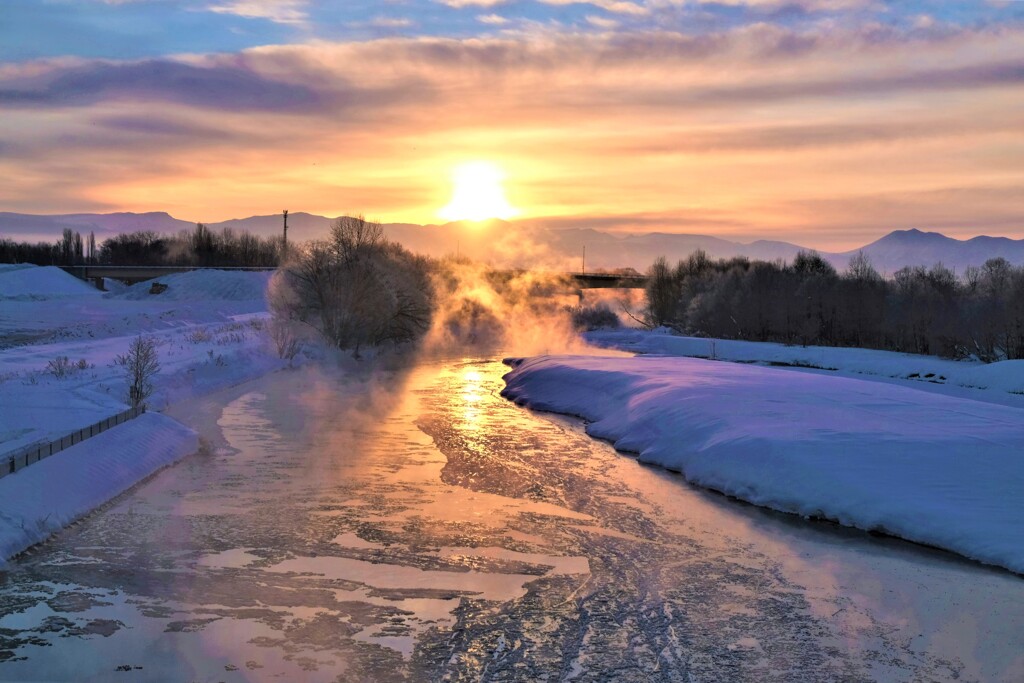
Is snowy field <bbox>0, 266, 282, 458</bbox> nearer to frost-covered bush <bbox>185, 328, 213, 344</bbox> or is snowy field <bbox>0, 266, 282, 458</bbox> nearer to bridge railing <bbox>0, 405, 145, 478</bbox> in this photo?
frost-covered bush <bbox>185, 328, 213, 344</bbox>

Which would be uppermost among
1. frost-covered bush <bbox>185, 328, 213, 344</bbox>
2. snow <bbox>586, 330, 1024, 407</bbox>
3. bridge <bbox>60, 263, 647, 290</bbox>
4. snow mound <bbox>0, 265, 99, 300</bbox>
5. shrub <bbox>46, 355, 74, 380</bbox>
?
bridge <bbox>60, 263, 647, 290</bbox>

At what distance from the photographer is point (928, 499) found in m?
17.7

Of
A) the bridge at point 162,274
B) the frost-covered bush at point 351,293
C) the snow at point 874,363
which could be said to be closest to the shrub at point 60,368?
the frost-covered bush at point 351,293

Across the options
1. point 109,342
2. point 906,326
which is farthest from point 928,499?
point 906,326

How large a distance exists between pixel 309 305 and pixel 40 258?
10889 centimetres

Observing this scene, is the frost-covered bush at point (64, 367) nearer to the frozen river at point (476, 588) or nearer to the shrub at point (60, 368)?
the shrub at point (60, 368)

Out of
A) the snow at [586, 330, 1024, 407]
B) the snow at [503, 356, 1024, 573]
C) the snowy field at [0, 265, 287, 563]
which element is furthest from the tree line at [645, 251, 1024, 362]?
the snowy field at [0, 265, 287, 563]

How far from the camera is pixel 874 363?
5759 cm

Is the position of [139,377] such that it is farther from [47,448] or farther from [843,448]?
[843,448]

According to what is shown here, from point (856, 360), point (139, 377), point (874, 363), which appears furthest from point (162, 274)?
point (139, 377)

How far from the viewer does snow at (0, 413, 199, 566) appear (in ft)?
51.1

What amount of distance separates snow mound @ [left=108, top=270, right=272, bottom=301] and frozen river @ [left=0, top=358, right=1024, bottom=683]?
89.1 meters

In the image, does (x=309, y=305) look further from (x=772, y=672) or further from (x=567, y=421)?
(x=772, y=672)

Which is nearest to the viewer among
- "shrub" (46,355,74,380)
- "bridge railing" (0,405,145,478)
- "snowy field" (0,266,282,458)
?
"bridge railing" (0,405,145,478)
